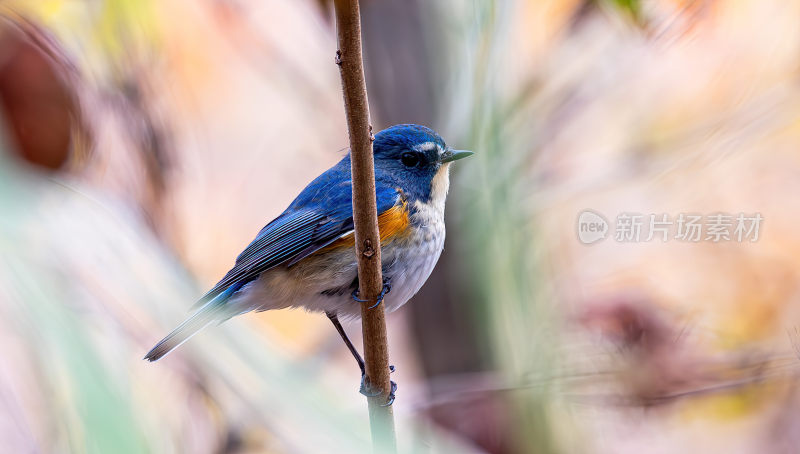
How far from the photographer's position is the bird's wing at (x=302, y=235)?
1.76 m

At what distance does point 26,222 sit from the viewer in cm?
96

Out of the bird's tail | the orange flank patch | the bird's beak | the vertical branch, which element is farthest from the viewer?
the bird's beak

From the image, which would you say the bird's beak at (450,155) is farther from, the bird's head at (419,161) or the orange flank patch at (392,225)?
the orange flank patch at (392,225)

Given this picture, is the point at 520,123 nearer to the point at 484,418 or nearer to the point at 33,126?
the point at 484,418

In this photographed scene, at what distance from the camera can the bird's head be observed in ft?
6.13

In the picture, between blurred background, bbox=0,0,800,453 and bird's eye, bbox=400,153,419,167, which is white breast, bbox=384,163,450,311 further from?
blurred background, bbox=0,0,800,453

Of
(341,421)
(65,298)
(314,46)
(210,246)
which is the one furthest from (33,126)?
(314,46)

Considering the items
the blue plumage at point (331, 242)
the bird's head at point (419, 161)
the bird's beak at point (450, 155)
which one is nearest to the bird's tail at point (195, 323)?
the blue plumage at point (331, 242)

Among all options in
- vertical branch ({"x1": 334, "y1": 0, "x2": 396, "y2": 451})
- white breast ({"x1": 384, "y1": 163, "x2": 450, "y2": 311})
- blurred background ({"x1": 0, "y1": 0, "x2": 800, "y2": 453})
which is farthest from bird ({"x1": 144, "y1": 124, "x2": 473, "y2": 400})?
vertical branch ({"x1": 334, "y1": 0, "x2": 396, "y2": 451})

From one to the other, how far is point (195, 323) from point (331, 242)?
0.37m

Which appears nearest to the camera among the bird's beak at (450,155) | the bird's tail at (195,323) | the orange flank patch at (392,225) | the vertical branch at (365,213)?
the vertical branch at (365,213)

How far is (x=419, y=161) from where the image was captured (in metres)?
1.91

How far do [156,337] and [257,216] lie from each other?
5.00ft

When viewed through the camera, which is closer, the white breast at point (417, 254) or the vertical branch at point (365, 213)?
the vertical branch at point (365, 213)
